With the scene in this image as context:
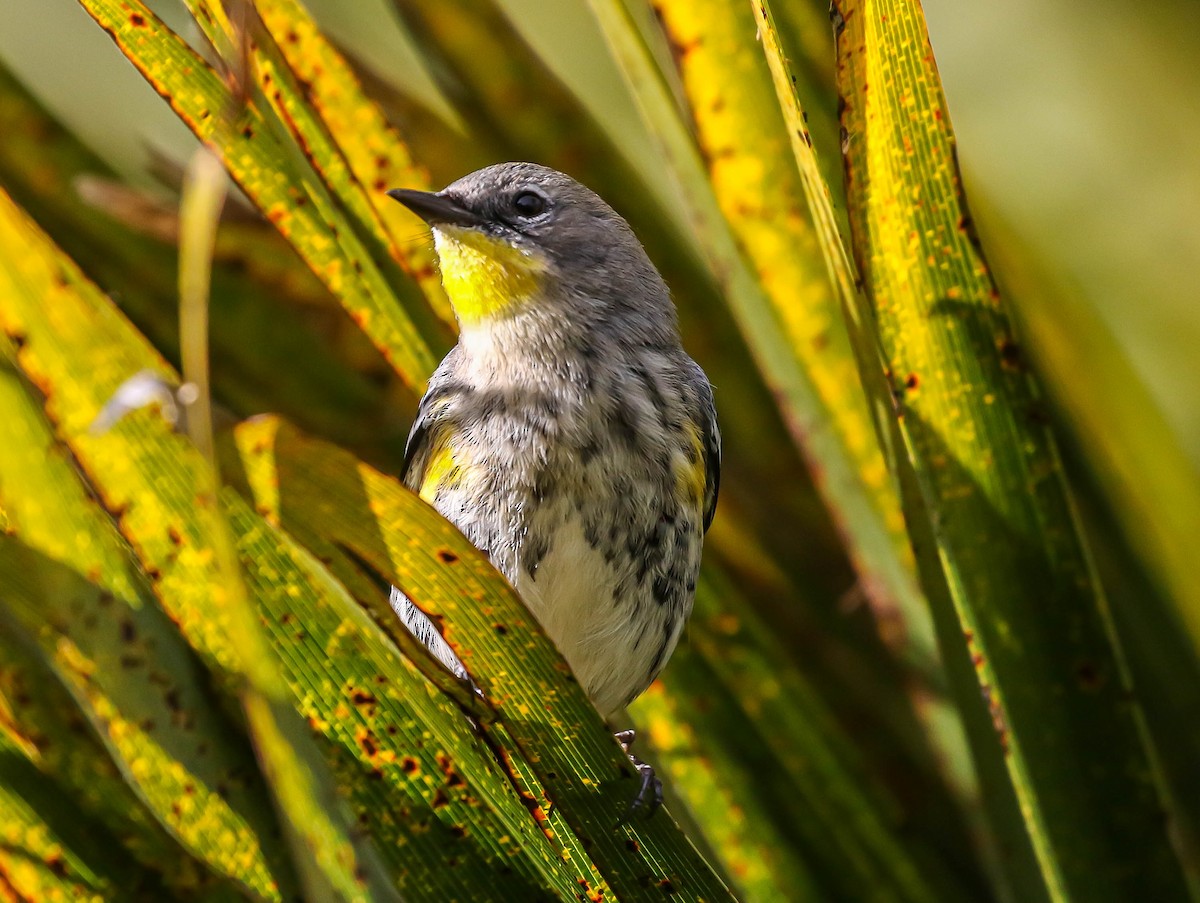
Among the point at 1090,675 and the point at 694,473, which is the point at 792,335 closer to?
the point at 694,473

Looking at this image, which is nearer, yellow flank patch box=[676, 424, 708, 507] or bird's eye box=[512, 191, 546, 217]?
yellow flank patch box=[676, 424, 708, 507]

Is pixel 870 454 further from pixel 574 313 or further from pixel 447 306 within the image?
pixel 447 306

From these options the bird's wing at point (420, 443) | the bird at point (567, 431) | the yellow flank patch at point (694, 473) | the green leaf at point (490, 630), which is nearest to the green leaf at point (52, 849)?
the green leaf at point (490, 630)

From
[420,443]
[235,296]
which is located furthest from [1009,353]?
[235,296]

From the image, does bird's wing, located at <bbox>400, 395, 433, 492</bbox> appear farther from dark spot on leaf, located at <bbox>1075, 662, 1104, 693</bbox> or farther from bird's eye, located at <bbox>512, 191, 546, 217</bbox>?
dark spot on leaf, located at <bbox>1075, 662, 1104, 693</bbox>

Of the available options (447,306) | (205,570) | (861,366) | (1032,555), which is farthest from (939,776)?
(205,570)

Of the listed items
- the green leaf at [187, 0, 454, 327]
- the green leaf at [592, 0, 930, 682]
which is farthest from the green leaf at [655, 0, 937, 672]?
the green leaf at [187, 0, 454, 327]
